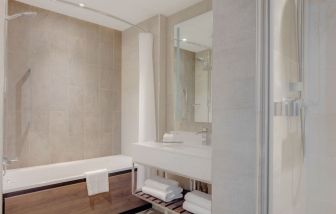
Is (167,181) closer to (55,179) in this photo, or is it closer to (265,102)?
(55,179)

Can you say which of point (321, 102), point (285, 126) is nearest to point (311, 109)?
point (321, 102)

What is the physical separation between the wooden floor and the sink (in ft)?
1.56

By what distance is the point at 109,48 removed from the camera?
11.3 feet

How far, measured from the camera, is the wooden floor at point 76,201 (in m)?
2.03

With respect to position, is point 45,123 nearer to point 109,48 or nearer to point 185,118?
point 109,48

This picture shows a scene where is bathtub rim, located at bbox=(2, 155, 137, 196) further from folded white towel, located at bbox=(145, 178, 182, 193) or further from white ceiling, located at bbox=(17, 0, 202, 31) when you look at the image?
white ceiling, located at bbox=(17, 0, 202, 31)

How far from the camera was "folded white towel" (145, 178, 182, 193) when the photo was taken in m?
2.35

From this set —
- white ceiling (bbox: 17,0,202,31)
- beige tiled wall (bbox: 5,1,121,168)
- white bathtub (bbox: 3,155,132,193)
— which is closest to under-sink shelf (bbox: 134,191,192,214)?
white bathtub (bbox: 3,155,132,193)

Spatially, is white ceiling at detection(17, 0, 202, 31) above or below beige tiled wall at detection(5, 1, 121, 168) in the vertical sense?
above

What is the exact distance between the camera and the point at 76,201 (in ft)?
7.68

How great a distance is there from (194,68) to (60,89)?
1.74 metres

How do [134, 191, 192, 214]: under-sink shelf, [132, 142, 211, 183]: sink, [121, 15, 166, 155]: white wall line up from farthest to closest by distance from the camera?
1. [121, 15, 166, 155]: white wall
2. [134, 191, 192, 214]: under-sink shelf
3. [132, 142, 211, 183]: sink

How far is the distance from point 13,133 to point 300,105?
282 cm

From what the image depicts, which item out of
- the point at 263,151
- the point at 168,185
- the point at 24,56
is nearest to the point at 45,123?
the point at 24,56
